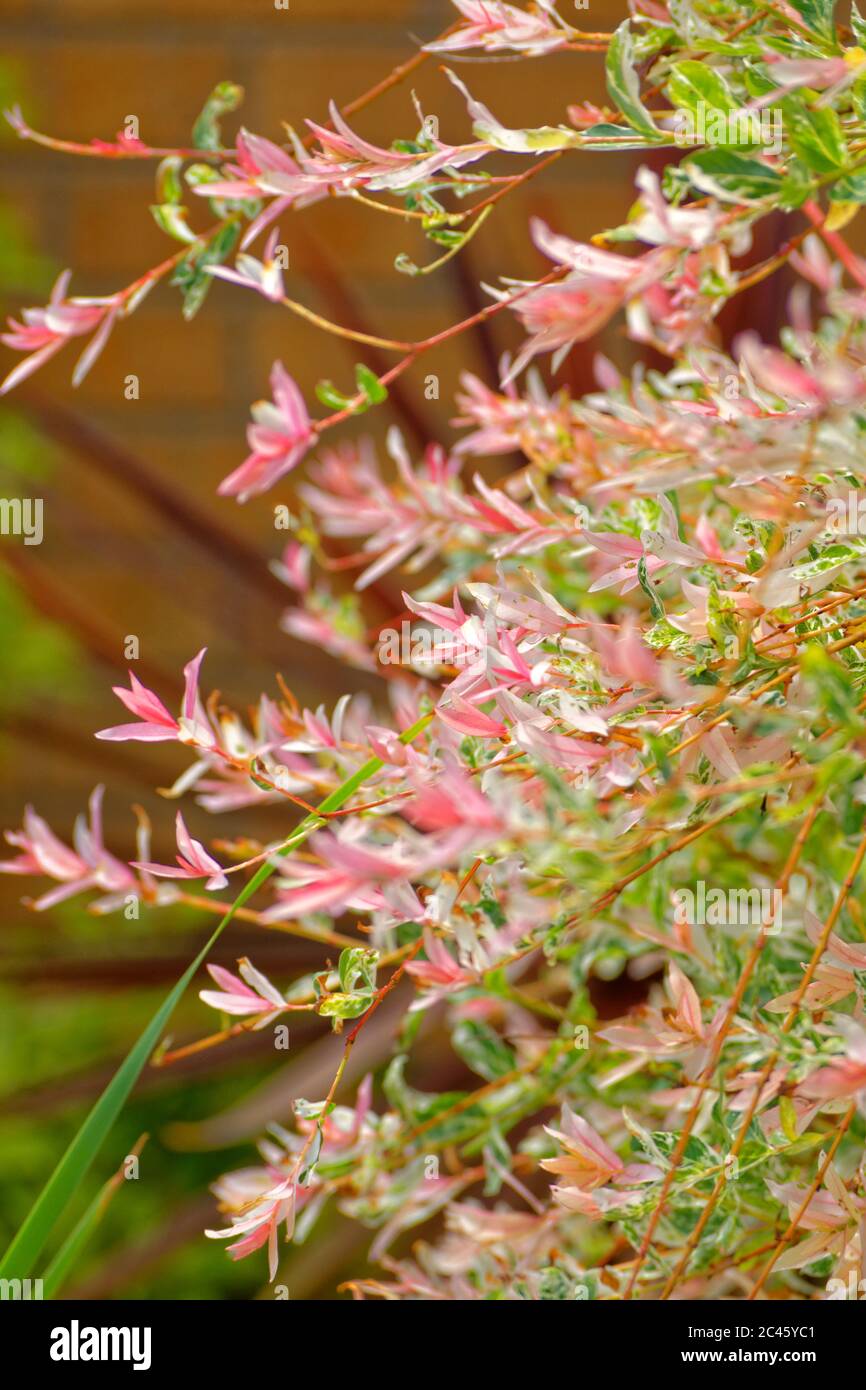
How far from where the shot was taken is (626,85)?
257 mm

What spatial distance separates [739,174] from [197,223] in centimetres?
101

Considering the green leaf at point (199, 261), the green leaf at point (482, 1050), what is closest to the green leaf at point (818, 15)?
the green leaf at point (199, 261)

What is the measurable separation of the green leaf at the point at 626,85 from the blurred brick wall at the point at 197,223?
865 millimetres

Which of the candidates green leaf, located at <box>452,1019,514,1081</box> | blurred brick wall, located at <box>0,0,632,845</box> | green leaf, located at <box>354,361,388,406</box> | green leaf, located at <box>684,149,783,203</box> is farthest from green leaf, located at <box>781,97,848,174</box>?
blurred brick wall, located at <box>0,0,632,845</box>

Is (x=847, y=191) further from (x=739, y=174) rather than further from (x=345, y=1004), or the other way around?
(x=345, y=1004)

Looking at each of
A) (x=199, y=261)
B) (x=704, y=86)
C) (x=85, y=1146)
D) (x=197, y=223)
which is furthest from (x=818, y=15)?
(x=197, y=223)

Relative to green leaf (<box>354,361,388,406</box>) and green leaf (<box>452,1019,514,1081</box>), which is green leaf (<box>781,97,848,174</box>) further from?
green leaf (<box>452,1019,514,1081</box>)

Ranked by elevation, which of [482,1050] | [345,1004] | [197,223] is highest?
[197,223]

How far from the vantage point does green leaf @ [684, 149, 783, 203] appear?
9.4 inches

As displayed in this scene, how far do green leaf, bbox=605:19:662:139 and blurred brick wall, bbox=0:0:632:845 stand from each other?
865 millimetres

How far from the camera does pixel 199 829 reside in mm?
1064

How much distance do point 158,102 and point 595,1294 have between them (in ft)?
3.75

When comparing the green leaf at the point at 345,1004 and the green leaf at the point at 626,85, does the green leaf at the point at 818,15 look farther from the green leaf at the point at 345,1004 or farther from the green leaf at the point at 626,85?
the green leaf at the point at 345,1004

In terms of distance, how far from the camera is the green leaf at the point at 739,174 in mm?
238
